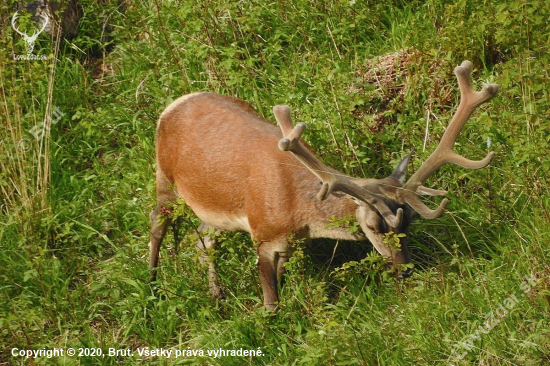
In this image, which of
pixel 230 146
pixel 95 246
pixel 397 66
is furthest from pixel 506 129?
pixel 95 246

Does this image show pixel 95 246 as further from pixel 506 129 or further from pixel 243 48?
pixel 506 129

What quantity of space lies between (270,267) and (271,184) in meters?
0.54

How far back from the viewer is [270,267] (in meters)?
5.90

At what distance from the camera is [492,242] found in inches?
230

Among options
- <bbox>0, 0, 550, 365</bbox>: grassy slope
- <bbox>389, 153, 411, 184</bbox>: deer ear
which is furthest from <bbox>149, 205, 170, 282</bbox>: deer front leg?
<bbox>389, 153, 411, 184</bbox>: deer ear

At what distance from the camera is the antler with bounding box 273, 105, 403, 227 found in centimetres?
528

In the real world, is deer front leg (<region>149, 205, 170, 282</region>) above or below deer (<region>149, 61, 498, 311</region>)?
below

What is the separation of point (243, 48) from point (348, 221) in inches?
118

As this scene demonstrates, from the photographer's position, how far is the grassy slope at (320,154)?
5.39 m

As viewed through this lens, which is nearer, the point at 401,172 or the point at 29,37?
the point at 401,172

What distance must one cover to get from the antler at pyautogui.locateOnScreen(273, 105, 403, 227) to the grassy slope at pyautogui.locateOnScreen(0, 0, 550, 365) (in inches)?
13.8

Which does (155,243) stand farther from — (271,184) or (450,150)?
(450,150)

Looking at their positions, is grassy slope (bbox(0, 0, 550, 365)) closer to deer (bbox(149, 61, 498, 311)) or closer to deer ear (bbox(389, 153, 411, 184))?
deer (bbox(149, 61, 498, 311))

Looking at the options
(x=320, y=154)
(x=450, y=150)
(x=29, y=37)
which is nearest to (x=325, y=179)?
(x=450, y=150)
